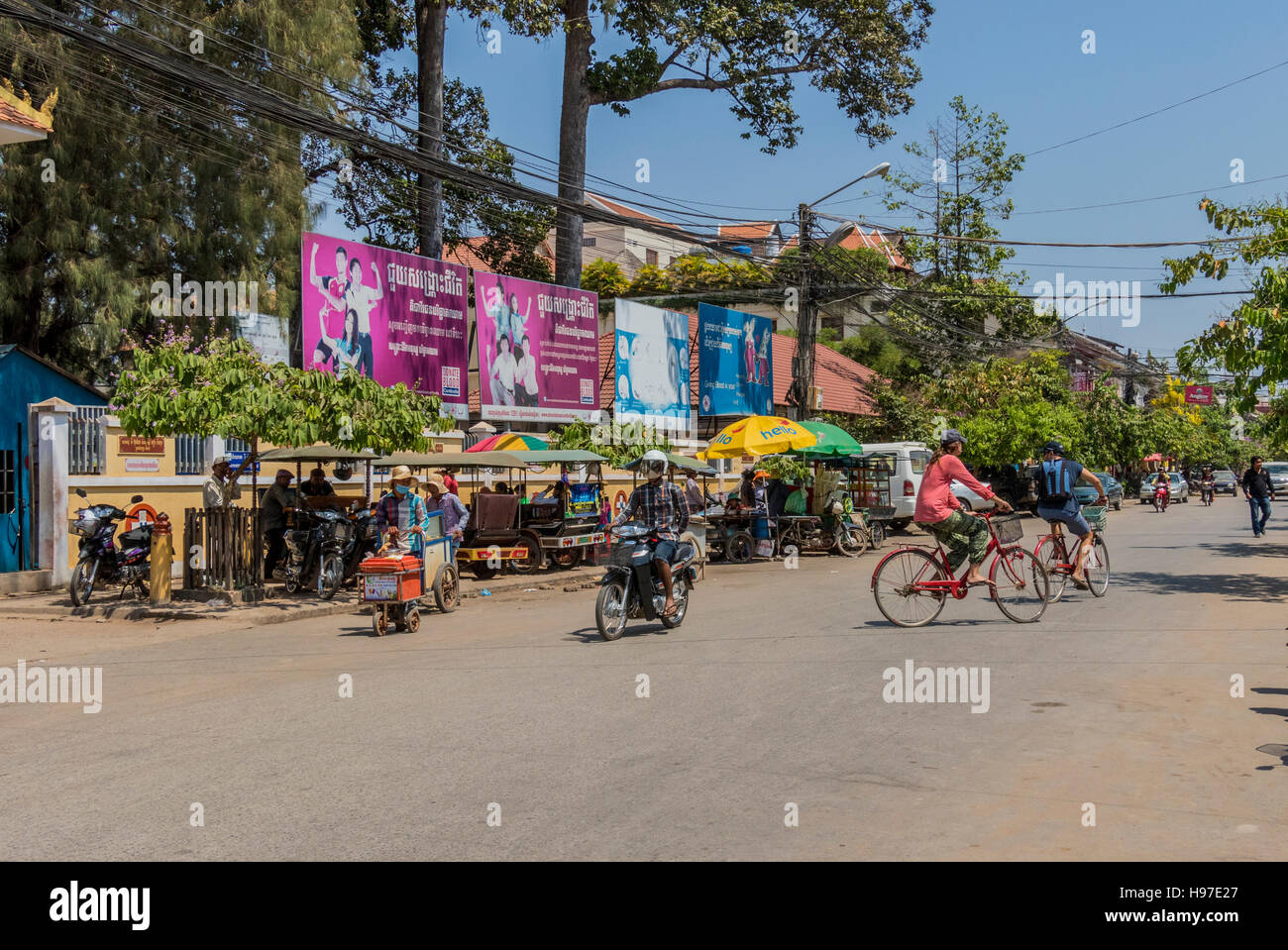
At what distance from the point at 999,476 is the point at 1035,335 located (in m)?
10.1

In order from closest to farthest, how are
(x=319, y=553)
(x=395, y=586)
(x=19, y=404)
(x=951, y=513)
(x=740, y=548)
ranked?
(x=951, y=513)
(x=395, y=586)
(x=319, y=553)
(x=19, y=404)
(x=740, y=548)

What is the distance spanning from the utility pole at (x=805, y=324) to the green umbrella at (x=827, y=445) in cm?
398

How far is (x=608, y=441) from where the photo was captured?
23031 millimetres

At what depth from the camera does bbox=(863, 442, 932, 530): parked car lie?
29031 mm

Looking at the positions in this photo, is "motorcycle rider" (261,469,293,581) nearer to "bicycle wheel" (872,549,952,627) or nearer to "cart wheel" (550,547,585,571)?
"cart wheel" (550,547,585,571)

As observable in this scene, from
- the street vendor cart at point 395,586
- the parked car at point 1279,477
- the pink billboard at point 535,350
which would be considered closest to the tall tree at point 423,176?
the pink billboard at point 535,350

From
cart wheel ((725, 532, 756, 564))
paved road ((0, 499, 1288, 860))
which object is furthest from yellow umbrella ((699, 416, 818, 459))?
paved road ((0, 499, 1288, 860))

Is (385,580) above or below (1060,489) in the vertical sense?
below

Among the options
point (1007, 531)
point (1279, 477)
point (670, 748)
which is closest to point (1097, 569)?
point (1007, 531)

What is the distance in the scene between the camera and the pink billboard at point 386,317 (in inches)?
808

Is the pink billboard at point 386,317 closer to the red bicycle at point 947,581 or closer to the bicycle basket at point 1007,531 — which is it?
the red bicycle at point 947,581

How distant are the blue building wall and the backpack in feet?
47.6

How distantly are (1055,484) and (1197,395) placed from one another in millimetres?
72408

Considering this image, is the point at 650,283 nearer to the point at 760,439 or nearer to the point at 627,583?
the point at 760,439
